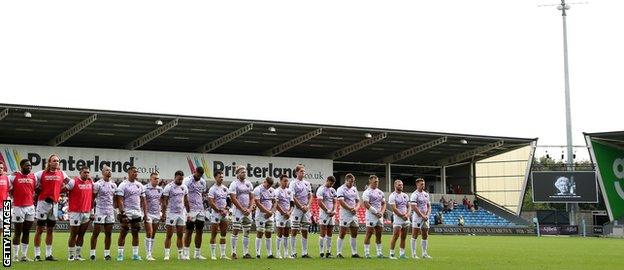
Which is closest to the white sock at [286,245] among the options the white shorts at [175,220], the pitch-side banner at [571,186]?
the white shorts at [175,220]

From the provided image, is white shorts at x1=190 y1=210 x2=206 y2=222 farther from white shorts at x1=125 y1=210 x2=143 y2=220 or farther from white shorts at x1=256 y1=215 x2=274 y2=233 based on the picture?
white shorts at x1=256 y1=215 x2=274 y2=233

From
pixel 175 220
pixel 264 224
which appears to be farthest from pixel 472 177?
pixel 175 220

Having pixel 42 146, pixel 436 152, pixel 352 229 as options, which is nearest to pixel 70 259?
pixel 352 229

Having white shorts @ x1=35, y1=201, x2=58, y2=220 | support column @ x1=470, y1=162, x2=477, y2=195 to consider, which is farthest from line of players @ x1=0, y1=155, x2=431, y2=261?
support column @ x1=470, y1=162, x2=477, y2=195

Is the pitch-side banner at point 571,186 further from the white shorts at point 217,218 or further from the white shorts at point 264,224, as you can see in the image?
the white shorts at point 217,218

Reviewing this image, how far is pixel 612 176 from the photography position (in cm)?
6588

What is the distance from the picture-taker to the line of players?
19.4 metres

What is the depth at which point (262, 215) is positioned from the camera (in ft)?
74.2

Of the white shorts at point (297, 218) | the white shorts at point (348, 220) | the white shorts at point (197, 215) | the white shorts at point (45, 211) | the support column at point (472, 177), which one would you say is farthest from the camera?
the support column at point (472, 177)

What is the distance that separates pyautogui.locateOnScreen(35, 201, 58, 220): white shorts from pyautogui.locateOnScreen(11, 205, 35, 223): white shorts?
18 cm

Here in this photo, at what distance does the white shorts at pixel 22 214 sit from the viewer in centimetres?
1897

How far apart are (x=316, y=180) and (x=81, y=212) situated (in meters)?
45.3

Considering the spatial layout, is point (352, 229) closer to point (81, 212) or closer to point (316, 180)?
point (81, 212)

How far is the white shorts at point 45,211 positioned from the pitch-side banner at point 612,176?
53201mm
